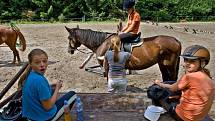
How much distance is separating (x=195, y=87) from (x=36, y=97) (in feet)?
5.19

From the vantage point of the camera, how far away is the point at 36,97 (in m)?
4.07

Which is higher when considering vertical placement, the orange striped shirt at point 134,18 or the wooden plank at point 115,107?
the orange striped shirt at point 134,18

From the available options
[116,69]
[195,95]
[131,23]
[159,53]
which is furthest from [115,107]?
[159,53]

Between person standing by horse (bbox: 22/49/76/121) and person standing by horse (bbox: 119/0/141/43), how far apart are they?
418cm

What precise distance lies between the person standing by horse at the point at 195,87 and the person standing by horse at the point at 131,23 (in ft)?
13.2

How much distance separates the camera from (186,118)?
14.2 ft

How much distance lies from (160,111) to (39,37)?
48.4 ft

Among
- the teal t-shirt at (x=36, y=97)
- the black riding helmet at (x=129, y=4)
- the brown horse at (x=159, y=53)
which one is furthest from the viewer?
the brown horse at (x=159, y=53)

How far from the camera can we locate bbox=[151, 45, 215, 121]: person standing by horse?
411 centimetres

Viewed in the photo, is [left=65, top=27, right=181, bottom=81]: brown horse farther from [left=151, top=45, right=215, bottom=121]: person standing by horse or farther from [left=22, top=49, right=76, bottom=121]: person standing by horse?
[left=22, top=49, right=76, bottom=121]: person standing by horse

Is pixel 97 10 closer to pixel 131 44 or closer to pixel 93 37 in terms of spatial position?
pixel 93 37

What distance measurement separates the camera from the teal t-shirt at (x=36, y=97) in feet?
13.1

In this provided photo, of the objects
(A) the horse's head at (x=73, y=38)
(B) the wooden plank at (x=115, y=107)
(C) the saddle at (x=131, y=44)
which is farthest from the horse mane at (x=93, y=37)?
(B) the wooden plank at (x=115, y=107)

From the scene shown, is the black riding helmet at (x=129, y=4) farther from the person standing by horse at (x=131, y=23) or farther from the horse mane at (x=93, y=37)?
the horse mane at (x=93, y=37)
